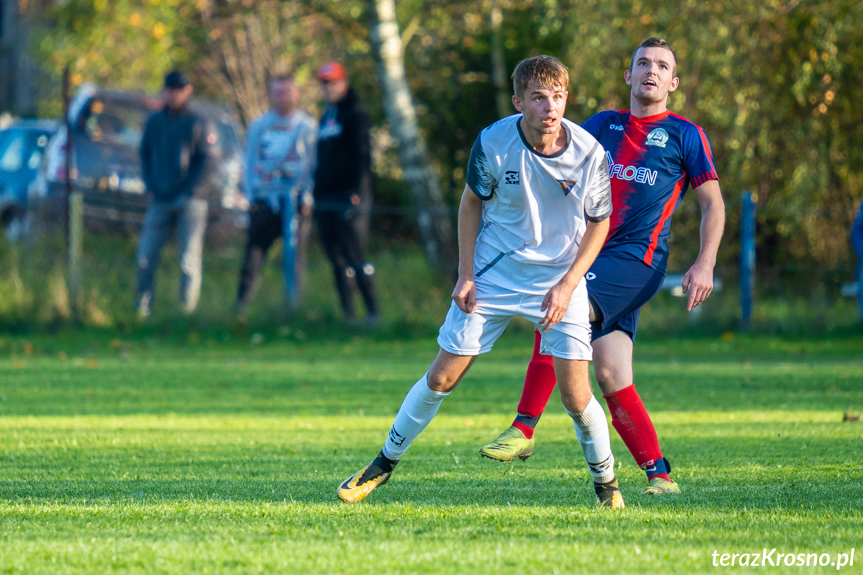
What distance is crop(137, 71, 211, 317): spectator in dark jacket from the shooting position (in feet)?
44.2

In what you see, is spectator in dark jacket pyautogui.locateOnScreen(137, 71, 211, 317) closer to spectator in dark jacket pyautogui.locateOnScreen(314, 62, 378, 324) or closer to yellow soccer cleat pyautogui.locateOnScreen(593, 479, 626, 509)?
spectator in dark jacket pyautogui.locateOnScreen(314, 62, 378, 324)

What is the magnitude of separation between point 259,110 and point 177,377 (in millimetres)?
18953

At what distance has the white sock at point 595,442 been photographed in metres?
4.69

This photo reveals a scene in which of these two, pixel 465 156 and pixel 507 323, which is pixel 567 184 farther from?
pixel 465 156

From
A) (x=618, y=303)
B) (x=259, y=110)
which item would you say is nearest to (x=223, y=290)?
(x=618, y=303)

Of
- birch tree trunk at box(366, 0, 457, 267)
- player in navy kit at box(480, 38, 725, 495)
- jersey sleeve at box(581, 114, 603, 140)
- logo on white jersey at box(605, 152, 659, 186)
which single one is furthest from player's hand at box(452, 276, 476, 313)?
birch tree trunk at box(366, 0, 457, 267)

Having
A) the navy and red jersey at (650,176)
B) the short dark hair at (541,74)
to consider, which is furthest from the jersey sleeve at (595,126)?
the short dark hair at (541,74)

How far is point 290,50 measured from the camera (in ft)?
66.9

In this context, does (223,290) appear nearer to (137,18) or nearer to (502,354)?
(502,354)

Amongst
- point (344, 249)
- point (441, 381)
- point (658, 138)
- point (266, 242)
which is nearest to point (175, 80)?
point (266, 242)

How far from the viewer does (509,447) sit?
17.8 feet

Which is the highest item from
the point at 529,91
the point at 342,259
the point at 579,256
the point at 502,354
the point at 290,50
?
the point at 290,50

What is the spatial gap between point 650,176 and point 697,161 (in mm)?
216

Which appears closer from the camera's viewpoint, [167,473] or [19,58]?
[167,473]
